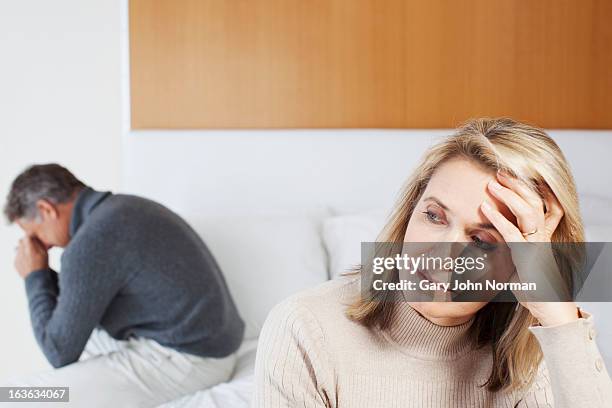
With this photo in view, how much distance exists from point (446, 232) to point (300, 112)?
5.11 feet

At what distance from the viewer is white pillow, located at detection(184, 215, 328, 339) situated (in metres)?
2.11

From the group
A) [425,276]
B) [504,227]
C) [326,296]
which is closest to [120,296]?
[326,296]

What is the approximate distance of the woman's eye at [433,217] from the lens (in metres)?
0.98

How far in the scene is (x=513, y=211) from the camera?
933mm

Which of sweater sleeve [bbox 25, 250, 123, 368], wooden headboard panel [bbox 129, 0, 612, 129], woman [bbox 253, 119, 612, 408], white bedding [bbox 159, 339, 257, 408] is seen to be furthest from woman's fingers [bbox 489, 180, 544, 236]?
wooden headboard panel [bbox 129, 0, 612, 129]

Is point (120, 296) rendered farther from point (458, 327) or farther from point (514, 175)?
point (514, 175)

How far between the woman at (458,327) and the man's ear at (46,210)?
113cm

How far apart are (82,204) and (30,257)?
0.66 feet

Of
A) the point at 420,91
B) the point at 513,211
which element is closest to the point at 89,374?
the point at 513,211

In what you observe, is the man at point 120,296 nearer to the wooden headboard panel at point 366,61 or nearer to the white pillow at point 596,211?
the wooden headboard panel at point 366,61

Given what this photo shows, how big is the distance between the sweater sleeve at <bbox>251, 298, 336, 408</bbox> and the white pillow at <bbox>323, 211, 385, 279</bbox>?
1025mm

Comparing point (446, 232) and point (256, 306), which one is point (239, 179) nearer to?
point (256, 306)

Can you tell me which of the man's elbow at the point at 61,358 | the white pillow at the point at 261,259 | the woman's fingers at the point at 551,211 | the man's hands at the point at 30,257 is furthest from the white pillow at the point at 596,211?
the man's hands at the point at 30,257

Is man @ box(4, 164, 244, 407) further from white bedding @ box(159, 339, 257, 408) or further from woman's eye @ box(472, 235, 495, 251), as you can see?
woman's eye @ box(472, 235, 495, 251)
